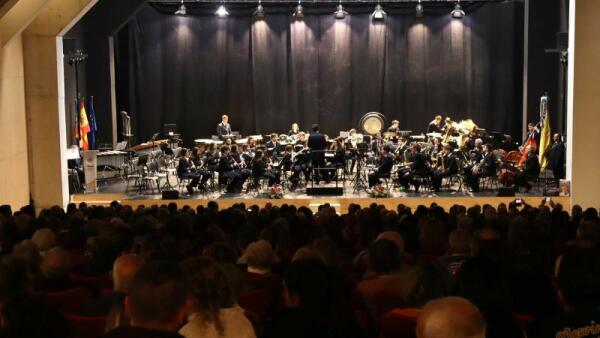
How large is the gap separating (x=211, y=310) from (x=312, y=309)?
1.61 feet


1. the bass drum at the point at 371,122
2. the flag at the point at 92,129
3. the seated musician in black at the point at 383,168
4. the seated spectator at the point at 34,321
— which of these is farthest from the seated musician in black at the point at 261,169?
the seated spectator at the point at 34,321

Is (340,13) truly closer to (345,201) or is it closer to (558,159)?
(558,159)

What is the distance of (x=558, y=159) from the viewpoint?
18703 mm

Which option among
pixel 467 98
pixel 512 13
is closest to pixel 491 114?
pixel 467 98

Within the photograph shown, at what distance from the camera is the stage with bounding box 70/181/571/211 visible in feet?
57.3

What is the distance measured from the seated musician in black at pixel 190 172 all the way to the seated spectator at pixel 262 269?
12318 millimetres

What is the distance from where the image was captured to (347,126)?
28.3 metres

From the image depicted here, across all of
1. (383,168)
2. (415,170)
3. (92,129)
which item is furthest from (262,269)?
(92,129)

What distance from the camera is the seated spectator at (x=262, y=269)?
600 cm

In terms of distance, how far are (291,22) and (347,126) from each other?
12.9 feet

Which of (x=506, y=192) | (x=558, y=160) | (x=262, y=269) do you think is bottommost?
(x=506, y=192)

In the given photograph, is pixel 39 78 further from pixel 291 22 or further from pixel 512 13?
pixel 512 13

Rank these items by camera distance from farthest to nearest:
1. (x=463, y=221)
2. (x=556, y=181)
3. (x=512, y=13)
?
(x=512, y=13)
(x=556, y=181)
(x=463, y=221)

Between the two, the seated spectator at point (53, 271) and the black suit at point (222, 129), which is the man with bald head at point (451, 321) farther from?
the black suit at point (222, 129)
